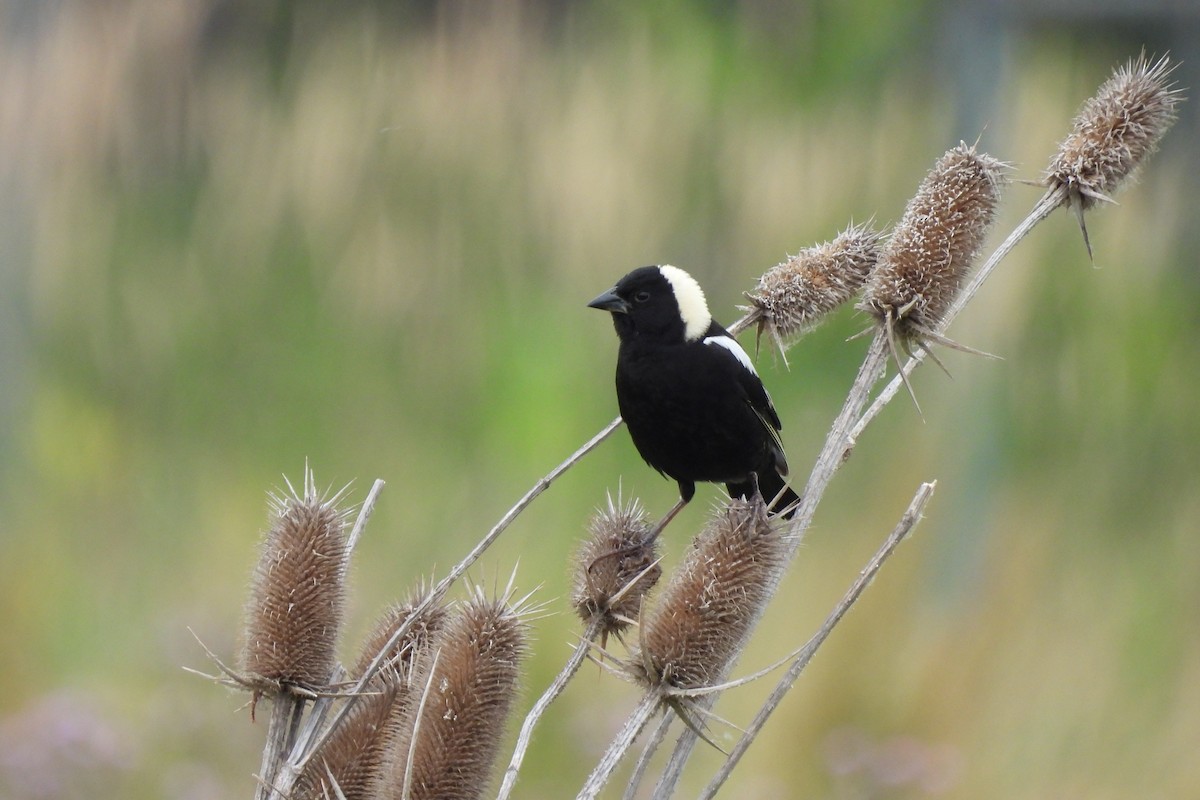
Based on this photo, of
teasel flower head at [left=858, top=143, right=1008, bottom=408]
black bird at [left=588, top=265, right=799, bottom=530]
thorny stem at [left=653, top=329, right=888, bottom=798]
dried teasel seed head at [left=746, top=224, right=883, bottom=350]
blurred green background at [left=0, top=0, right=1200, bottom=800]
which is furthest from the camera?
blurred green background at [left=0, top=0, right=1200, bottom=800]

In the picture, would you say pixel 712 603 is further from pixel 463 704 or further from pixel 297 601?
pixel 297 601

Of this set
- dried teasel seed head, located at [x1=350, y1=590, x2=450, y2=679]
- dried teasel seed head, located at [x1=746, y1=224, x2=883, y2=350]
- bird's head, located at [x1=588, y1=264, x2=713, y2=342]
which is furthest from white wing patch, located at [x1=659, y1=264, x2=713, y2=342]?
dried teasel seed head, located at [x1=350, y1=590, x2=450, y2=679]

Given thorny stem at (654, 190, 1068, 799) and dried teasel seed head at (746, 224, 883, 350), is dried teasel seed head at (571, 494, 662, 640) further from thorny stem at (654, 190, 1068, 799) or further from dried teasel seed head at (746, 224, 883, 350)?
dried teasel seed head at (746, 224, 883, 350)

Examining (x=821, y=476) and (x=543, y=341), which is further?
(x=543, y=341)

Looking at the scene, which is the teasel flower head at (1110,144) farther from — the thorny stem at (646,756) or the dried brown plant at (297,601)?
the dried brown plant at (297,601)

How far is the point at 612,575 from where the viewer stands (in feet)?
3.99

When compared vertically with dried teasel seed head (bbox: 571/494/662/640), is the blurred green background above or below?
above

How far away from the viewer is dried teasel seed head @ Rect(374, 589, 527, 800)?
964mm

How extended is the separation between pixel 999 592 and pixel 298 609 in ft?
8.58

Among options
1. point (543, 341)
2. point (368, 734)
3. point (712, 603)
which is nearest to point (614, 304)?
point (712, 603)

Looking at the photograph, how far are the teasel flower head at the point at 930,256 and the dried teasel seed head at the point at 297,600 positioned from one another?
0.66 meters

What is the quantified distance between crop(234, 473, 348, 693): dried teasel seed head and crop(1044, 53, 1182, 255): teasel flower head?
92 centimetres

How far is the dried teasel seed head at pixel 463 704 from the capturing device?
0.96 meters

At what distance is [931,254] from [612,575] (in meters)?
0.53
